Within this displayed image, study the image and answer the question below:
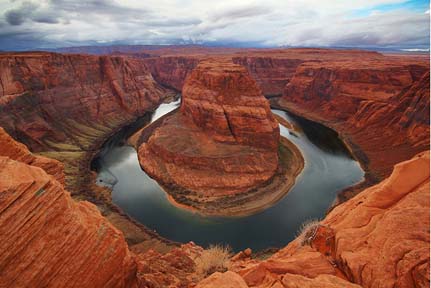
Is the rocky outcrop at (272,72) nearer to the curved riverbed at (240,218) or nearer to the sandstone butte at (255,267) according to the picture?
the curved riverbed at (240,218)

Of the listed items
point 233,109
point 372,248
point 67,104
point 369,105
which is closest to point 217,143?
point 233,109

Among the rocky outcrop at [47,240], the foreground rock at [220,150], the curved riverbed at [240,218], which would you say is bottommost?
the curved riverbed at [240,218]

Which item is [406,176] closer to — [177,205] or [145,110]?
[177,205]

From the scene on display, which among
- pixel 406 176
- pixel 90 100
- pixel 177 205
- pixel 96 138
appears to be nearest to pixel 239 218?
pixel 177 205

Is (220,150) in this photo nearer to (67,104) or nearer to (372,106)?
(67,104)

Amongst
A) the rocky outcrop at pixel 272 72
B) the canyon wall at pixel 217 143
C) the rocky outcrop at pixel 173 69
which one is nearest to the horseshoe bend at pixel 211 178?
the canyon wall at pixel 217 143

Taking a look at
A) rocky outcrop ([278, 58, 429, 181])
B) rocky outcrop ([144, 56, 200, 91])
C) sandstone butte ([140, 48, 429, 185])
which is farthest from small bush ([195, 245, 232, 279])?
rocky outcrop ([144, 56, 200, 91])
